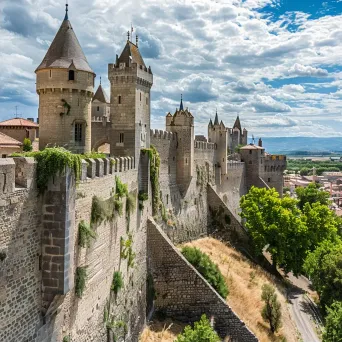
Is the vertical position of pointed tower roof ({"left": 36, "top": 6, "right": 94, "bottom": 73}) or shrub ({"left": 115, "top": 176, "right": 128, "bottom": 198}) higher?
pointed tower roof ({"left": 36, "top": 6, "right": 94, "bottom": 73})

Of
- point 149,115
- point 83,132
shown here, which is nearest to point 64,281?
point 83,132

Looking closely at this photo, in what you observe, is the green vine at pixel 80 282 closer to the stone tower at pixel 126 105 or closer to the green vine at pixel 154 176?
the stone tower at pixel 126 105

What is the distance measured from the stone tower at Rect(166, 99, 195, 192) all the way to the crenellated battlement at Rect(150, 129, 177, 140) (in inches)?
30.6

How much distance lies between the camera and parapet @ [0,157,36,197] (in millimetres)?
11328

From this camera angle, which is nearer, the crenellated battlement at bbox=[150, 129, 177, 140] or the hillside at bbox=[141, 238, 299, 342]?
the hillside at bbox=[141, 238, 299, 342]

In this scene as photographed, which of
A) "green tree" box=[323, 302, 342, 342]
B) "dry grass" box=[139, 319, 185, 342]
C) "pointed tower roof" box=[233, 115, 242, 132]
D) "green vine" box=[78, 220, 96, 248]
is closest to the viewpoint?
"green vine" box=[78, 220, 96, 248]

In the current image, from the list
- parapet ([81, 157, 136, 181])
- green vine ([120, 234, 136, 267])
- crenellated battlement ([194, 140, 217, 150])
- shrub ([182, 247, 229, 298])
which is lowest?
shrub ([182, 247, 229, 298])

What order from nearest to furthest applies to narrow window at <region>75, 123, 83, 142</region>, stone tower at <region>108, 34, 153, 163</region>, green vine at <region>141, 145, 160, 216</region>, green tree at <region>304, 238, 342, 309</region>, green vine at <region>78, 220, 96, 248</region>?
green vine at <region>78, 220, 96, 248</region>
narrow window at <region>75, 123, 83, 142</region>
stone tower at <region>108, 34, 153, 163</region>
green vine at <region>141, 145, 160, 216</region>
green tree at <region>304, 238, 342, 309</region>

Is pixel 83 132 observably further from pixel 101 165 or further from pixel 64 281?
pixel 64 281

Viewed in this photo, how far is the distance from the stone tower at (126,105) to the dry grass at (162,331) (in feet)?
36.4

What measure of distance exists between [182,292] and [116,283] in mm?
7982

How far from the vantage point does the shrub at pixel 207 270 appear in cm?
2997

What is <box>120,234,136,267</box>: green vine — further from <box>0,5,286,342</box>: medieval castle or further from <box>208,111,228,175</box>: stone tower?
<box>208,111,228,175</box>: stone tower

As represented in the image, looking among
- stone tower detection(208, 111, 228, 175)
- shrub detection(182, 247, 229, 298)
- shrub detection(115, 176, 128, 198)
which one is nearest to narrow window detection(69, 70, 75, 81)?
shrub detection(115, 176, 128, 198)
